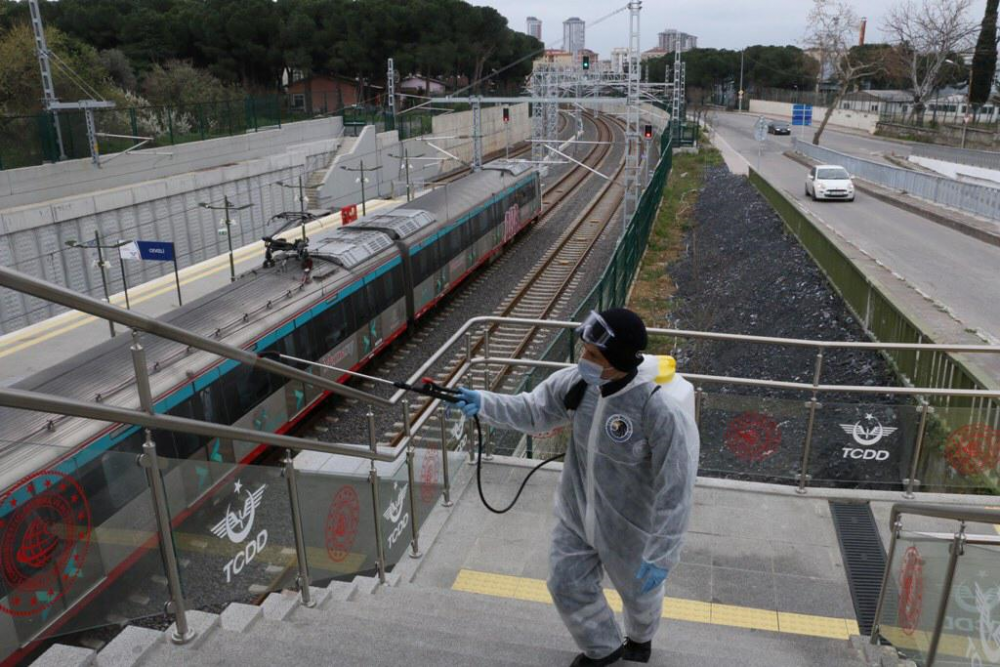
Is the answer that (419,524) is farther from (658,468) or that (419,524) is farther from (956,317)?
(956,317)

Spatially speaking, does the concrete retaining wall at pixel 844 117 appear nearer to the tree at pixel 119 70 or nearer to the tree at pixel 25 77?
the tree at pixel 119 70

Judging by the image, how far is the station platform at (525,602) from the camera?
10.5 ft

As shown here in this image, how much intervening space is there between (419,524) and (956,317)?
9.16m

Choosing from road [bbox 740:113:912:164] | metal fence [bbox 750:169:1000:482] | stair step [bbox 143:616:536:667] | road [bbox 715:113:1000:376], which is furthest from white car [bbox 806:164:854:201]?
stair step [bbox 143:616:536:667]

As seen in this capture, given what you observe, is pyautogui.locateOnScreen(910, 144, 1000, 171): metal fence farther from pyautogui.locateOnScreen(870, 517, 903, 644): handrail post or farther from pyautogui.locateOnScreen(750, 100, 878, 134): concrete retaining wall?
pyautogui.locateOnScreen(870, 517, 903, 644): handrail post

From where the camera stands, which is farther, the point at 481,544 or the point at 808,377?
the point at 808,377

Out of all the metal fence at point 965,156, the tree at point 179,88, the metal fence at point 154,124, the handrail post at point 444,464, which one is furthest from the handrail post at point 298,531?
the tree at point 179,88

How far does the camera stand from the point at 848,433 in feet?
19.2

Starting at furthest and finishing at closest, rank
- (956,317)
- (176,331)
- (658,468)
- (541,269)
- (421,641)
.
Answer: (541,269) < (956,317) < (421,641) < (658,468) < (176,331)

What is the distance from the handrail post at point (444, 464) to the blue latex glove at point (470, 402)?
1.98 metres

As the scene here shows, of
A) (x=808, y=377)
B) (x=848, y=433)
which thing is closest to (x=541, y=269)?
(x=808, y=377)

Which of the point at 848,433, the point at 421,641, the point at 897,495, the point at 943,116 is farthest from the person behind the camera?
the point at 943,116

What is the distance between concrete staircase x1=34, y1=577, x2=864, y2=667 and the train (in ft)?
1.04

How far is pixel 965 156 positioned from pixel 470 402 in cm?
3601
